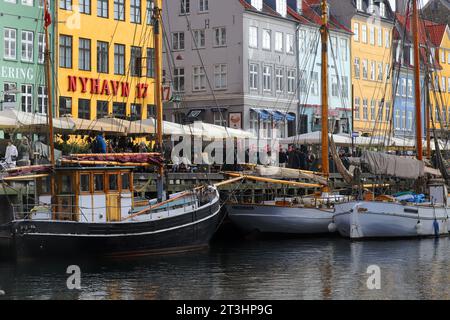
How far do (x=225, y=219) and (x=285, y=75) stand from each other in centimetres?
3511

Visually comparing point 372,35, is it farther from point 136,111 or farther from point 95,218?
point 95,218

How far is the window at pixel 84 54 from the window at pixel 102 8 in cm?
181

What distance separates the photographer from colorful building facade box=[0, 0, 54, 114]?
185ft

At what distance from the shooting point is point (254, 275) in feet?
106

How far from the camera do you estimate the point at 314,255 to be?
37750 mm

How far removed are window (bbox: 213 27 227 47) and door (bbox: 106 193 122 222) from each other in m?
38.3

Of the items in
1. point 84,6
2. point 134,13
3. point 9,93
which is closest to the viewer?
point 9,93

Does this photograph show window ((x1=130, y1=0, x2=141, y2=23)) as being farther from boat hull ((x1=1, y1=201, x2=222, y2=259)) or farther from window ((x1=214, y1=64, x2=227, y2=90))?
→ boat hull ((x1=1, y1=201, x2=222, y2=259))

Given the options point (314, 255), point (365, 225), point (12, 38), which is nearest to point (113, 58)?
point (12, 38)

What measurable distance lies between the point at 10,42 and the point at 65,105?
4.58 metres

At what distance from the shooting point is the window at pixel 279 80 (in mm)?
77000

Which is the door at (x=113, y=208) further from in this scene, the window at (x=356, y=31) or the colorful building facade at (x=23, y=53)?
the window at (x=356, y=31)

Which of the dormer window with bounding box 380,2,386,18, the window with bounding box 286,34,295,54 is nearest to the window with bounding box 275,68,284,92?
the window with bounding box 286,34,295,54

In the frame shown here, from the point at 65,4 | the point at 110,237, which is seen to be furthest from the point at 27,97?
the point at 110,237
